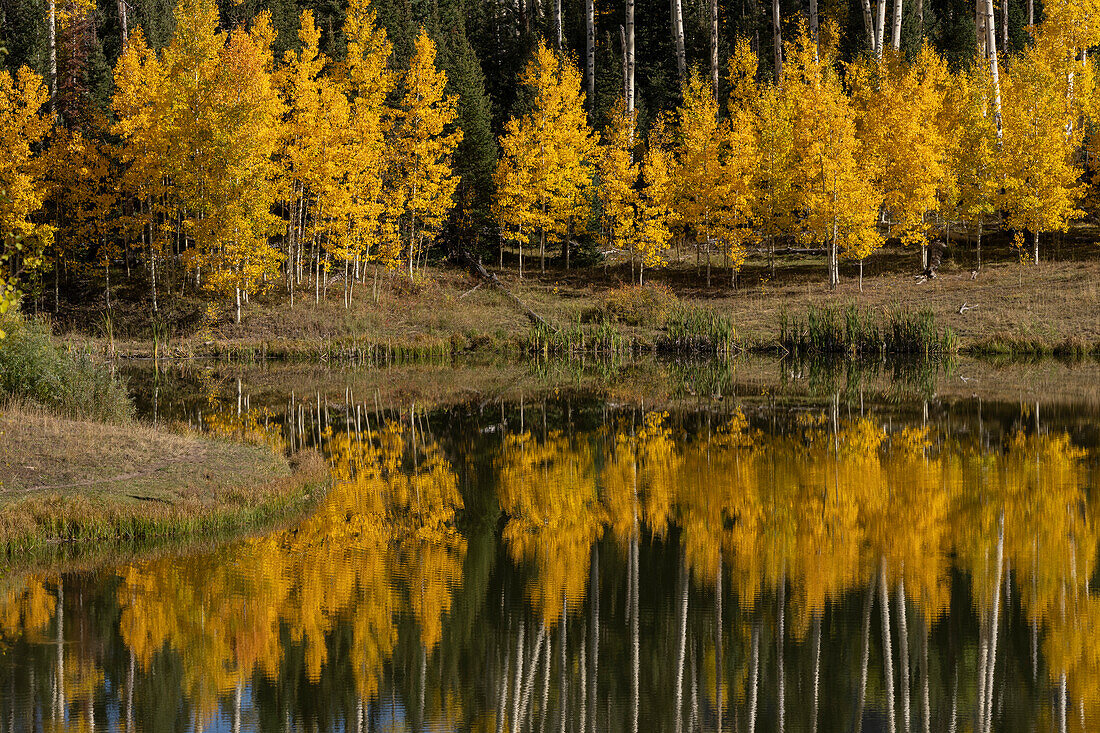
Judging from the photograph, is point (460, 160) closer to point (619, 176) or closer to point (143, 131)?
point (619, 176)

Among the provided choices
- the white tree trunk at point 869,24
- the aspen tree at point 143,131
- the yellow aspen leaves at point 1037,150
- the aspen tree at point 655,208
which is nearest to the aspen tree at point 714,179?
the aspen tree at point 655,208

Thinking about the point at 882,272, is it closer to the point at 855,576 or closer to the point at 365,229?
the point at 365,229

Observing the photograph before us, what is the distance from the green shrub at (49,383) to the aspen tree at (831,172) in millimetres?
35575

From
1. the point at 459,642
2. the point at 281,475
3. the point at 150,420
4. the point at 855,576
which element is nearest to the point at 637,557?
the point at 855,576

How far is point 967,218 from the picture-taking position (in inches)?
2061

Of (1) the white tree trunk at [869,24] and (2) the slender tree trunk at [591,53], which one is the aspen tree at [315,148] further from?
(1) the white tree trunk at [869,24]

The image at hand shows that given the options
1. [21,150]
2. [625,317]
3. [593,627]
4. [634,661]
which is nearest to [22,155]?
[21,150]

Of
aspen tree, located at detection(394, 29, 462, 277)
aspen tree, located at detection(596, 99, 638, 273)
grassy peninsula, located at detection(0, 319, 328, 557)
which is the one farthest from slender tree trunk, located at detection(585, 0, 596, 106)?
grassy peninsula, located at detection(0, 319, 328, 557)

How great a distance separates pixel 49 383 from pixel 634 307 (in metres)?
31.9

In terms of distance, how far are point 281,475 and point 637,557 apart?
6610 millimetres

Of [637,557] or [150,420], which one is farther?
[150,420]

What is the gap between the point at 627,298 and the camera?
50.4m

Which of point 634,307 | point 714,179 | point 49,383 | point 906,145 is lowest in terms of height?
point 49,383

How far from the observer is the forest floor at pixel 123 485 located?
14961 millimetres
